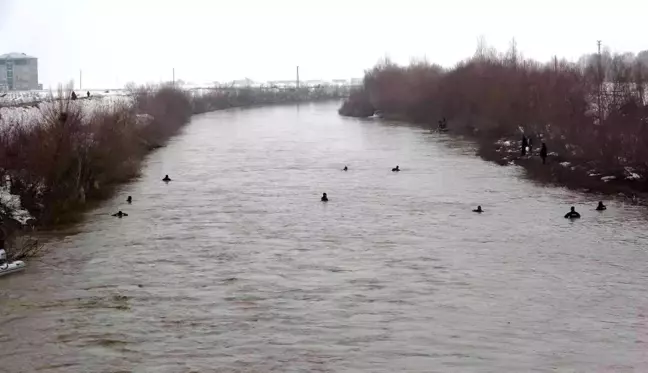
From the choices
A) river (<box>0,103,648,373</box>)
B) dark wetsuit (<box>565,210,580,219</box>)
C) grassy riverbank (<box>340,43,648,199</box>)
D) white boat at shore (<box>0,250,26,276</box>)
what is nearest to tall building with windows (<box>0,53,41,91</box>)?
grassy riverbank (<box>340,43,648,199</box>)

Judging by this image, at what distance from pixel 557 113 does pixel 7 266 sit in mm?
25055

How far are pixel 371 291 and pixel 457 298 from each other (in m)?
1.55

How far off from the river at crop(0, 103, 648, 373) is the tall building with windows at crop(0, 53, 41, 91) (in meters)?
100

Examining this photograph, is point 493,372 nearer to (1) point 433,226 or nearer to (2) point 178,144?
(1) point 433,226

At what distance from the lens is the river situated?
36.5ft

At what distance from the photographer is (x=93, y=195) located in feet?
82.0

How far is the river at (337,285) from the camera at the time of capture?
1112 cm

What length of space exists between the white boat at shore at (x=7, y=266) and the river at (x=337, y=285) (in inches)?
18.7

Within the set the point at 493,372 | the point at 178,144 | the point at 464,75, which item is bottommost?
the point at 493,372

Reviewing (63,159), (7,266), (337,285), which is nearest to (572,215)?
(337,285)

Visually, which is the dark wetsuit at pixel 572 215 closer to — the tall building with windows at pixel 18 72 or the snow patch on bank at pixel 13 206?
the snow patch on bank at pixel 13 206

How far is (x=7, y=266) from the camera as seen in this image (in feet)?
50.7

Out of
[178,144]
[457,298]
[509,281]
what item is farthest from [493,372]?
[178,144]

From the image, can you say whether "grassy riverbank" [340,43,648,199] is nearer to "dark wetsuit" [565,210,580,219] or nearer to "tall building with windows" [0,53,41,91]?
"dark wetsuit" [565,210,580,219]
